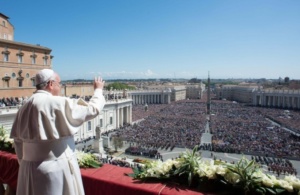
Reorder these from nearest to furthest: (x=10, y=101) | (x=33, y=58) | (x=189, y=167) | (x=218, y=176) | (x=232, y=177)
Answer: (x=232, y=177) → (x=218, y=176) → (x=189, y=167) → (x=10, y=101) → (x=33, y=58)

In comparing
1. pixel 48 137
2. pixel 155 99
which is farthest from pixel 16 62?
pixel 155 99

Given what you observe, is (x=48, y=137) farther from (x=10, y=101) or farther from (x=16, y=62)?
(x=16, y=62)

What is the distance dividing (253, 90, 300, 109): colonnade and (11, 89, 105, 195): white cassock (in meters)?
115

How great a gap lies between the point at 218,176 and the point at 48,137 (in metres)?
2.38

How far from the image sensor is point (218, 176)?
3736mm

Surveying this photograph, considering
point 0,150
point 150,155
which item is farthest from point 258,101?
point 0,150

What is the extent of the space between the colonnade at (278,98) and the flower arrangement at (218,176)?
113248 millimetres

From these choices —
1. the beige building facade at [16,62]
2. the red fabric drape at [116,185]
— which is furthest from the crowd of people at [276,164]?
the beige building facade at [16,62]

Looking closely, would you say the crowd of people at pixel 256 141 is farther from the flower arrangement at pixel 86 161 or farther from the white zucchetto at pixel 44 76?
the white zucchetto at pixel 44 76

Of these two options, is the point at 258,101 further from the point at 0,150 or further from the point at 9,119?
the point at 0,150

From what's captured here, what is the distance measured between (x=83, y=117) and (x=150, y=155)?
1156 inches

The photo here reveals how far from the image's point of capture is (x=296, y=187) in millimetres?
3350

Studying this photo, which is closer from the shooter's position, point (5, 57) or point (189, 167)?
point (189, 167)

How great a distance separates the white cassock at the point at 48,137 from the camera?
3.17 metres
